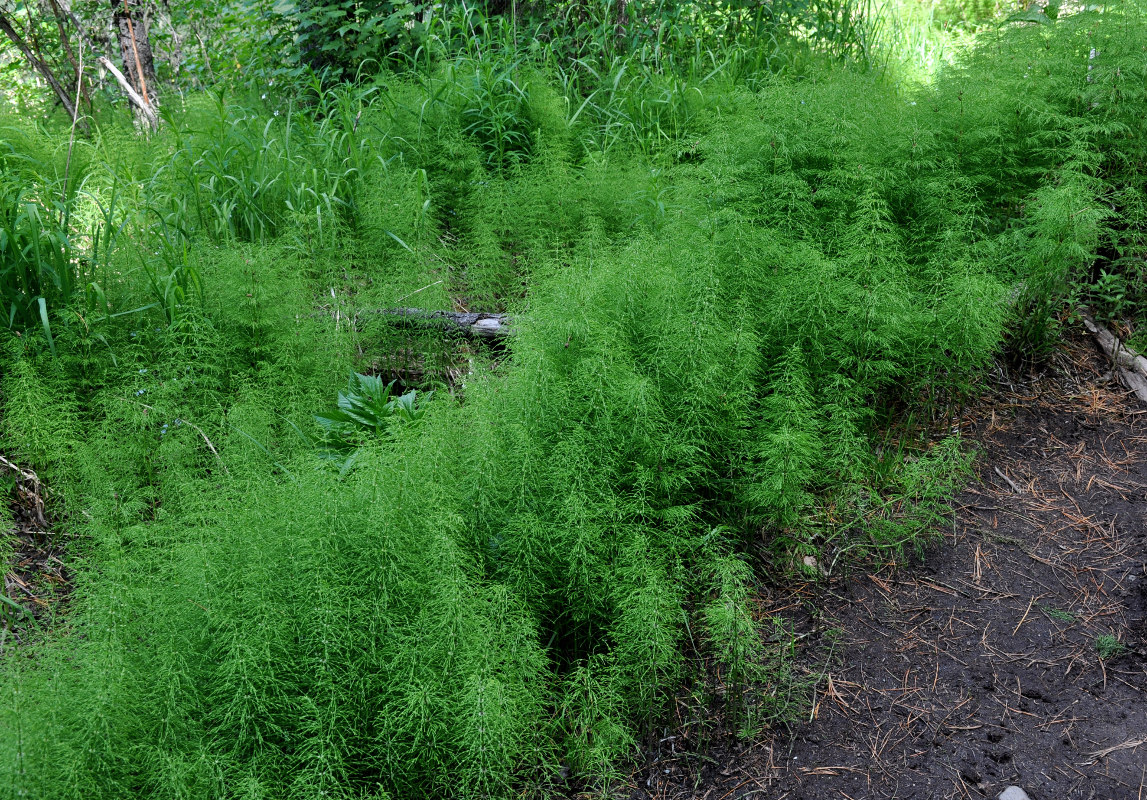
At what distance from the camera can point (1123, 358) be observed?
4246 millimetres

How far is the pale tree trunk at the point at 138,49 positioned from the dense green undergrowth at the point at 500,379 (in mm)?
358

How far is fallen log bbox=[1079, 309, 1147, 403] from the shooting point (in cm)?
414

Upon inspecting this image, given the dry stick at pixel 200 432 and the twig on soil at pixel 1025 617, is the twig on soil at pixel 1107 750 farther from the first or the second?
the dry stick at pixel 200 432

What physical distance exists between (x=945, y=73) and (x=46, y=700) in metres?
5.41

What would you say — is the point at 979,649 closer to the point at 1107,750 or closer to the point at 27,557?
the point at 1107,750

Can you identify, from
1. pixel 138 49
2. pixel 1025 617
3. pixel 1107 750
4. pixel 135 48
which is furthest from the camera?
pixel 138 49

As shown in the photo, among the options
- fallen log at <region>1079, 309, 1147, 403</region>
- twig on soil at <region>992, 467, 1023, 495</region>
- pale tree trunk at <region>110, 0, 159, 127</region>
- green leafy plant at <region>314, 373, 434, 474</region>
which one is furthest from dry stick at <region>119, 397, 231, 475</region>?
fallen log at <region>1079, 309, 1147, 403</region>

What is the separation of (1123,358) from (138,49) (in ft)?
21.7

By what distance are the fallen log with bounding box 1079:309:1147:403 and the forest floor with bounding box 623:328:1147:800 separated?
0.31 meters

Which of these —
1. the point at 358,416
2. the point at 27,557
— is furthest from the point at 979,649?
the point at 27,557

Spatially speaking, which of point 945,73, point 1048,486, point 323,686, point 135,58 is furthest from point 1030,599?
point 135,58

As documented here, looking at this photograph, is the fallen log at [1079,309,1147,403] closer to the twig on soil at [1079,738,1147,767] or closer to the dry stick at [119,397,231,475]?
the twig on soil at [1079,738,1147,767]

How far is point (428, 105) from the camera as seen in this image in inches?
214

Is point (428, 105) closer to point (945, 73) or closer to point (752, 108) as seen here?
point (752, 108)
